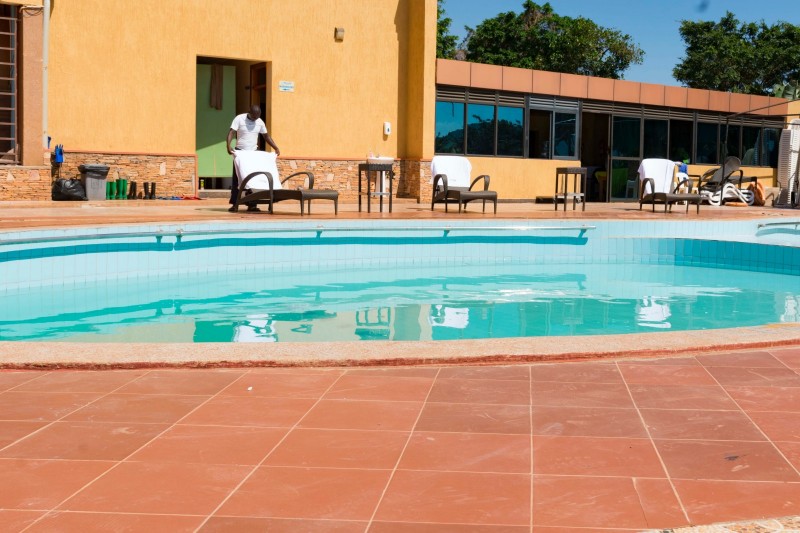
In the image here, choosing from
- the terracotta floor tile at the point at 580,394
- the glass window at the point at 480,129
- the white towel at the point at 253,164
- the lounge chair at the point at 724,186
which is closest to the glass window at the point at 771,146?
the lounge chair at the point at 724,186

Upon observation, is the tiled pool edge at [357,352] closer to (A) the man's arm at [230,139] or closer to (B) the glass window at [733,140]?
(A) the man's arm at [230,139]

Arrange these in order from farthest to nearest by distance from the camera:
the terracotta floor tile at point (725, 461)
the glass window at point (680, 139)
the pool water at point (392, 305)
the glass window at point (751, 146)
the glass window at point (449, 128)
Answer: the glass window at point (751, 146) → the glass window at point (680, 139) → the glass window at point (449, 128) → the pool water at point (392, 305) → the terracotta floor tile at point (725, 461)

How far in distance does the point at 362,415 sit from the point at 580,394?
0.90 m

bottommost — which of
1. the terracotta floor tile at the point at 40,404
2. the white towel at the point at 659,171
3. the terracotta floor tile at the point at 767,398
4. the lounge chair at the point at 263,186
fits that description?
the terracotta floor tile at the point at 40,404

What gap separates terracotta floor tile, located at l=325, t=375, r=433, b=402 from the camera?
3518 millimetres

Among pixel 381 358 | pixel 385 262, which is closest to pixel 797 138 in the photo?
pixel 385 262

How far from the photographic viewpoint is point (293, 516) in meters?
2.34

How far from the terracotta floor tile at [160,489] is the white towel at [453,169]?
10739 millimetres

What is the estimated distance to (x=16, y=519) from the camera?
2273 millimetres

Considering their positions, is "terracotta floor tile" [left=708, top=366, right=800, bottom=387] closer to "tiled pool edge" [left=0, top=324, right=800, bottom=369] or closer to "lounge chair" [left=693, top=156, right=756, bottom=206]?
"tiled pool edge" [left=0, top=324, right=800, bottom=369]

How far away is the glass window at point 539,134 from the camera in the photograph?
717 inches

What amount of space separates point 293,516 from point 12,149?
12.5 meters

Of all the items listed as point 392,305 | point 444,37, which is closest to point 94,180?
point 392,305

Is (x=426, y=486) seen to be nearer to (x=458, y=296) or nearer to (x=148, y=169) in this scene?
(x=458, y=296)
